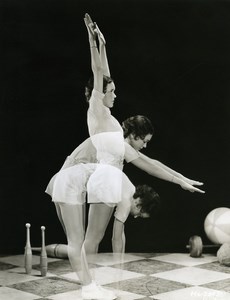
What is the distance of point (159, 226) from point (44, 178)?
749 millimetres

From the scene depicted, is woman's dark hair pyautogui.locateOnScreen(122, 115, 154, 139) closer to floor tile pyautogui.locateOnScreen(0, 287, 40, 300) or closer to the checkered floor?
the checkered floor

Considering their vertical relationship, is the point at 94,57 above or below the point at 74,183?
above

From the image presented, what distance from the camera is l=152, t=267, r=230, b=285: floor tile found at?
4188 mm

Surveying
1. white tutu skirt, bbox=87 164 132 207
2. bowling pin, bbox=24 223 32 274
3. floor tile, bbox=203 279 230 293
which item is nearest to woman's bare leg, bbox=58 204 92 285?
white tutu skirt, bbox=87 164 132 207

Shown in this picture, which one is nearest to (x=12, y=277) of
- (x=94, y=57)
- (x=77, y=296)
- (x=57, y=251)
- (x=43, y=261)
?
(x=43, y=261)

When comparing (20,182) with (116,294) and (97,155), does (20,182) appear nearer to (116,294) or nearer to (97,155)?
(97,155)

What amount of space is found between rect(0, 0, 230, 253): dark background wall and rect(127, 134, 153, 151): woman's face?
69 millimetres

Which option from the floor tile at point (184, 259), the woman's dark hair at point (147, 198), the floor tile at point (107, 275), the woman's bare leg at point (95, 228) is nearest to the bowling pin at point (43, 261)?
the floor tile at point (107, 275)

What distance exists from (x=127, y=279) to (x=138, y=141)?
851 millimetres

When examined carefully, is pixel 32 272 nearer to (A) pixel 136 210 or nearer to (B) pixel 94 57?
(A) pixel 136 210

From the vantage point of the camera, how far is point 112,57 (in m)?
3.76

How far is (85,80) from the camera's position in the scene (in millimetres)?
3756

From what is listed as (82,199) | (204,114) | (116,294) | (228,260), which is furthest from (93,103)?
(228,260)

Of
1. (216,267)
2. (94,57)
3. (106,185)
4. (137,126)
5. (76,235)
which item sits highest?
(94,57)
